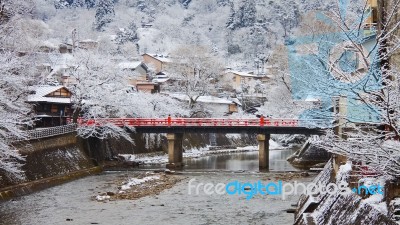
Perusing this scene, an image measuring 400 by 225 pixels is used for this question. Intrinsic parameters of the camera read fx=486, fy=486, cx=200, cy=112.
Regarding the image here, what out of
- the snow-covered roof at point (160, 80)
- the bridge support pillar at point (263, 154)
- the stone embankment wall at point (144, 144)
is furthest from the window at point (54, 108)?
the snow-covered roof at point (160, 80)

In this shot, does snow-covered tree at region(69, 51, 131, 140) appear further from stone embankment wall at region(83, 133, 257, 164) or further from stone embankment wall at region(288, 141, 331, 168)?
stone embankment wall at region(288, 141, 331, 168)

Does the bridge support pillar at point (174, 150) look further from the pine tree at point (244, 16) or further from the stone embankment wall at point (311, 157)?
the pine tree at point (244, 16)

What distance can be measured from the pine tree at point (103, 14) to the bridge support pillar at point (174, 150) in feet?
247

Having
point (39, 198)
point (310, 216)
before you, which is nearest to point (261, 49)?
point (39, 198)

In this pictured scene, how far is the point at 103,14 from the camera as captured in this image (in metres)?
112

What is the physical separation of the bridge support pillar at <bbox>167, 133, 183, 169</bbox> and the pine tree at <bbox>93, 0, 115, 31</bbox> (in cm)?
7540

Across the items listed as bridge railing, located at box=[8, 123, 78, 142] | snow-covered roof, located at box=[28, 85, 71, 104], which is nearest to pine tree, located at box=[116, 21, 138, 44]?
snow-covered roof, located at box=[28, 85, 71, 104]

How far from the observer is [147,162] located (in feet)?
128

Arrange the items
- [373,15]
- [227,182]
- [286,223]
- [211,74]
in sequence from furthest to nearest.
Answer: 1. [211,74]
2. [227,182]
3. [286,223]
4. [373,15]

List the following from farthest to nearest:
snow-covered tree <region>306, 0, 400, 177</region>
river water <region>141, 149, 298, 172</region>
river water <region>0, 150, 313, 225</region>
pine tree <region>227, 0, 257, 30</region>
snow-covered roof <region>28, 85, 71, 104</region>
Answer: pine tree <region>227, 0, 257, 30</region> → snow-covered roof <region>28, 85, 71, 104</region> → river water <region>141, 149, 298, 172</region> → river water <region>0, 150, 313, 225</region> → snow-covered tree <region>306, 0, 400, 177</region>

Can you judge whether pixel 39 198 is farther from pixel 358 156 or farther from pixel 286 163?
pixel 286 163

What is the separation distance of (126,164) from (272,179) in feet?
43.2

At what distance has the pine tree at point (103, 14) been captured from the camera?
4316 inches

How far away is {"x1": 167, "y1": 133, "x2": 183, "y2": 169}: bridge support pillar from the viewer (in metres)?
36.2
